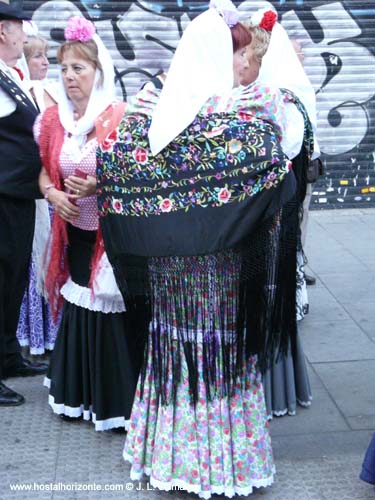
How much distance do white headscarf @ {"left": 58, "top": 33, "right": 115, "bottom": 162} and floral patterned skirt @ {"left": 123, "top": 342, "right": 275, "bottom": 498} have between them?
1.02m

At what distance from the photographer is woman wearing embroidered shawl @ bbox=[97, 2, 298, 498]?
2.78 m

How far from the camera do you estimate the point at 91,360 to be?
146 inches

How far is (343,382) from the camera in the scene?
4.34 m

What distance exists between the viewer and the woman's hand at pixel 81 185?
3.32 metres

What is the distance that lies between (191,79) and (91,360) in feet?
5.08

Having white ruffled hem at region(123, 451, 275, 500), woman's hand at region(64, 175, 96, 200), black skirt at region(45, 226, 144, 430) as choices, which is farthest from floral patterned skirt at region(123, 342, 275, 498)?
woman's hand at region(64, 175, 96, 200)

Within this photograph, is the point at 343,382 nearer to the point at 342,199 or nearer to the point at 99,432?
the point at 99,432

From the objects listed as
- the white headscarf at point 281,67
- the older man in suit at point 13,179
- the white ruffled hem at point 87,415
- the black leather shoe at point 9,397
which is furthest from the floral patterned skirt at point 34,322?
the white headscarf at point 281,67

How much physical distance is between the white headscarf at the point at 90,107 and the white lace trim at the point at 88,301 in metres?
0.63

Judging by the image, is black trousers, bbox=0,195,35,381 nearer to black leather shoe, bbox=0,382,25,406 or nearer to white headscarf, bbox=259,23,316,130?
black leather shoe, bbox=0,382,25,406

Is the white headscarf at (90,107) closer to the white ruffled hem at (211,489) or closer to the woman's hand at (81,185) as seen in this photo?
the woman's hand at (81,185)

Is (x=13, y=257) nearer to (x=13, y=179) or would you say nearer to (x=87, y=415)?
(x=13, y=179)

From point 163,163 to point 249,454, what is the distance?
3.97 ft

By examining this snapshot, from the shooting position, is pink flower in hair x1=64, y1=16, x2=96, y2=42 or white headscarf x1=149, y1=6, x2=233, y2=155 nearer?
white headscarf x1=149, y1=6, x2=233, y2=155
